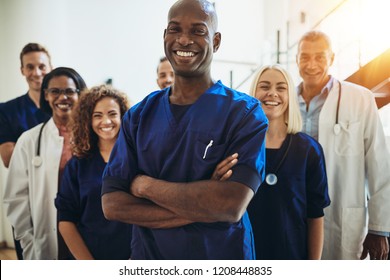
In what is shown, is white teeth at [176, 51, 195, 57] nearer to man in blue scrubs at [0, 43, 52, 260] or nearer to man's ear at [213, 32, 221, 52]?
man's ear at [213, 32, 221, 52]

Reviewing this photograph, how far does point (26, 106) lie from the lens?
5.14ft

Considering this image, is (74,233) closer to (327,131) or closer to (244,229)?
(244,229)

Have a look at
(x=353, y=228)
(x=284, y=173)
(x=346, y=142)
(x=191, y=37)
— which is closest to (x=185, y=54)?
(x=191, y=37)

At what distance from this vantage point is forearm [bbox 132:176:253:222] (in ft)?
3.78

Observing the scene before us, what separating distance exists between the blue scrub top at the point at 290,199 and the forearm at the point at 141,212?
0.29 m

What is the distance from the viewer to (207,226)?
1263 mm

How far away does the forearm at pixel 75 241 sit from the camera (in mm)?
1493

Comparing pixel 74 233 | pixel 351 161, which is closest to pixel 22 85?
pixel 74 233

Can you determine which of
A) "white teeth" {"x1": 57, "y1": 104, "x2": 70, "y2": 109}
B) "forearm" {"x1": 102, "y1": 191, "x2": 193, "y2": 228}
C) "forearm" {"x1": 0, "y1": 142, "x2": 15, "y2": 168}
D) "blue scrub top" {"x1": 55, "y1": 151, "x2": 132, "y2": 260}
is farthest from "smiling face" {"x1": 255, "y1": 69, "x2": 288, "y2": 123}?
"forearm" {"x1": 0, "y1": 142, "x2": 15, "y2": 168}

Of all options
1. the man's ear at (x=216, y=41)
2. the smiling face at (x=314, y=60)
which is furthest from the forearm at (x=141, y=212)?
the smiling face at (x=314, y=60)

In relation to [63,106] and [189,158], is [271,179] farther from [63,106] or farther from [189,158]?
[63,106]

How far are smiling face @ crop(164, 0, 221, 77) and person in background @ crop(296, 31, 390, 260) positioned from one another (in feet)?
1.24

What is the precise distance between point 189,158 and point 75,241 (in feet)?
1.92
